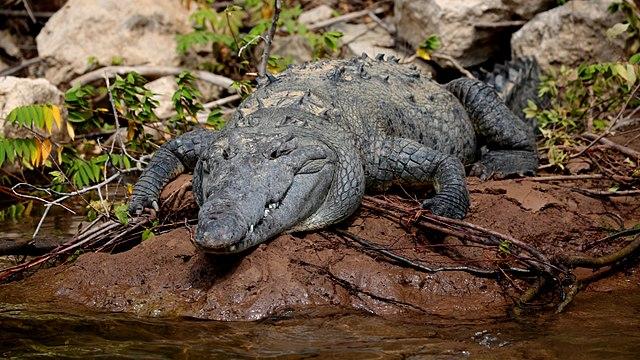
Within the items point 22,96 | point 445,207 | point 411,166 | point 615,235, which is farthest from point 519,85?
point 22,96

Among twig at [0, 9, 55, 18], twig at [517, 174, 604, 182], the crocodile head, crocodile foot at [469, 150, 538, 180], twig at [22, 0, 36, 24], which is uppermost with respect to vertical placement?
the crocodile head

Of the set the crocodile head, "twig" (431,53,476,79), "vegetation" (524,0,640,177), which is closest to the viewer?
the crocodile head

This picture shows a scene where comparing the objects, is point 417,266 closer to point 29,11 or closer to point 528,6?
point 528,6

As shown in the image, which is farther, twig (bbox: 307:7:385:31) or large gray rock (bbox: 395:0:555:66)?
twig (bbox: 307:7:385:31)

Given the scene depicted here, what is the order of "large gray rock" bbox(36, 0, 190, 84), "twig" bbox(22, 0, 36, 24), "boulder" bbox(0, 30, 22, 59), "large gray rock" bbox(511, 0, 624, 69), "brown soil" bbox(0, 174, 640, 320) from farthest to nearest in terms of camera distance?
"boulder" bbox(0, 30, 22, 59)
"twig" bbox(22, 0, 36, 24)
"large gray rock" bbox(36, 0, 190, 84)
"large gray rock" bbox(511, 0, 624, 69)
"brown soil" bbox(0, 174, 640, 320)

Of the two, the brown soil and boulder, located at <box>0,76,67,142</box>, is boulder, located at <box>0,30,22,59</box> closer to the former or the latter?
boulder, located at <box>0,76,67,142</box>

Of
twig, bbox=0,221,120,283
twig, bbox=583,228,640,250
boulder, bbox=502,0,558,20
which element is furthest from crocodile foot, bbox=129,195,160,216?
boulder, bbox=502,0,558,20

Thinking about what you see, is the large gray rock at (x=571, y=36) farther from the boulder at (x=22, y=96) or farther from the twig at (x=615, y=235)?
the boulder at (x=22, y=96)
